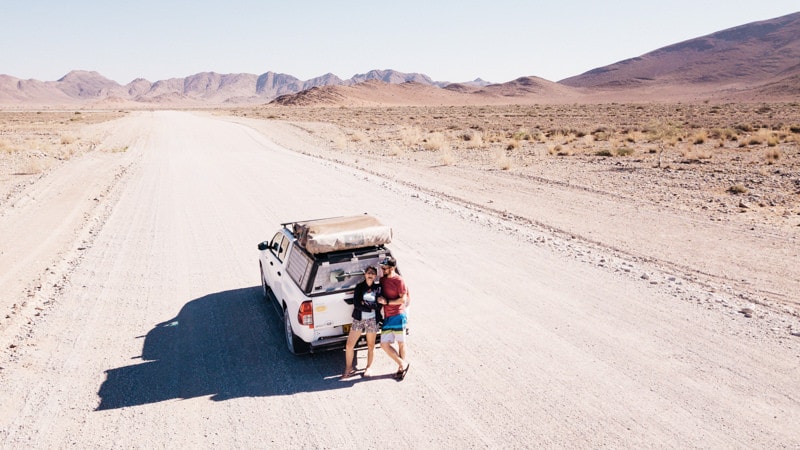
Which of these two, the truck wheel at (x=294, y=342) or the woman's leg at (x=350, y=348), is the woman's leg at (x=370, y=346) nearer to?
the woman's leg at (x=350, y=348)

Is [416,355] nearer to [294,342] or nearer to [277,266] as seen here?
[294,342]

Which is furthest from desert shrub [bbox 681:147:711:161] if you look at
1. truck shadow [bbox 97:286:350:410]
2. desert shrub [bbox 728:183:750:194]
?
truck shadow [bbox 97:286:350:410]

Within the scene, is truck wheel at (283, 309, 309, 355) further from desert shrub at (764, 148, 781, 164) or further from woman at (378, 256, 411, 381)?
desert shrub at (764, 148, 781, 164)

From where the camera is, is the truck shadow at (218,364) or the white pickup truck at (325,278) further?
the white pickup truck at (325,278)

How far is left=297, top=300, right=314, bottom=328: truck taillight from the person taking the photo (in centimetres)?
698

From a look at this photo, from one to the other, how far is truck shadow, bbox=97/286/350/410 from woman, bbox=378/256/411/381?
80cm

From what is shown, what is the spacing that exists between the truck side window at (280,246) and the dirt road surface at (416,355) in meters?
1.14

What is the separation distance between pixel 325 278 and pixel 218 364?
2068 millimetres

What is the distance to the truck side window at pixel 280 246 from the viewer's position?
28.0ft

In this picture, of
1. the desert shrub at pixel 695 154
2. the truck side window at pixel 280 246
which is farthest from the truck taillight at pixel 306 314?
the desert shrub at pixel 695 154

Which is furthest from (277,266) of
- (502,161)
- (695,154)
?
(695,154)

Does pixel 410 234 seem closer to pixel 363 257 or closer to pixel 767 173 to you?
pixel 363 257

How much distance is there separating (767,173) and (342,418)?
2293 centimetres

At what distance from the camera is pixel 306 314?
7.01 m
